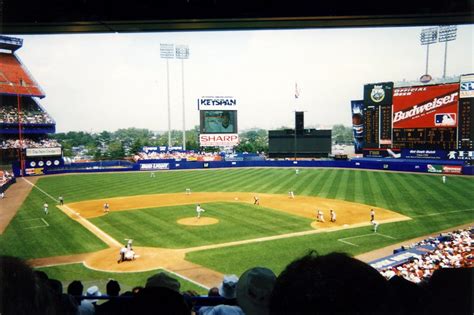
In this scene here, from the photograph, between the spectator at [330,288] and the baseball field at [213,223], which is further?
the baseball field at [213,223]

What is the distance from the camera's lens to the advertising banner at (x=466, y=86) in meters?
28.9

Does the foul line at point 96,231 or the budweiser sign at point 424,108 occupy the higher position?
the budweiser sign at point 424,108

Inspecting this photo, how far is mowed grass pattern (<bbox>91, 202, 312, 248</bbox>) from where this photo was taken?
48.1ft

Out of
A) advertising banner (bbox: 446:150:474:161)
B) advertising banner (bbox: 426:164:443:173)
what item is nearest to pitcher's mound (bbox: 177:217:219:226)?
advertising banner (bbox: 426:164:443:173)

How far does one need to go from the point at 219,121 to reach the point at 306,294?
1594 inches

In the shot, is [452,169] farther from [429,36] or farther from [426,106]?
[429,36]

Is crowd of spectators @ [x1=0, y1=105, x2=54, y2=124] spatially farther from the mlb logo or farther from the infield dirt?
the mlb logo

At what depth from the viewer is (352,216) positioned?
18.2 metres

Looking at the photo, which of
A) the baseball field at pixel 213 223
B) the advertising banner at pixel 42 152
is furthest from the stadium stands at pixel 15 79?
the baseball field at pixel 213 223

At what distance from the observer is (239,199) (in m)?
23.1

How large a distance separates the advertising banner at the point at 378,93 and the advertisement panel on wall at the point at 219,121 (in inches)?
550

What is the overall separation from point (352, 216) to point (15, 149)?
107 ft

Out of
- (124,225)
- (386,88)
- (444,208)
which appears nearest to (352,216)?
(444,208)

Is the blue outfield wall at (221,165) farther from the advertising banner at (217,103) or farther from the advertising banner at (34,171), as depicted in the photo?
the advertising banner at (217,103)
